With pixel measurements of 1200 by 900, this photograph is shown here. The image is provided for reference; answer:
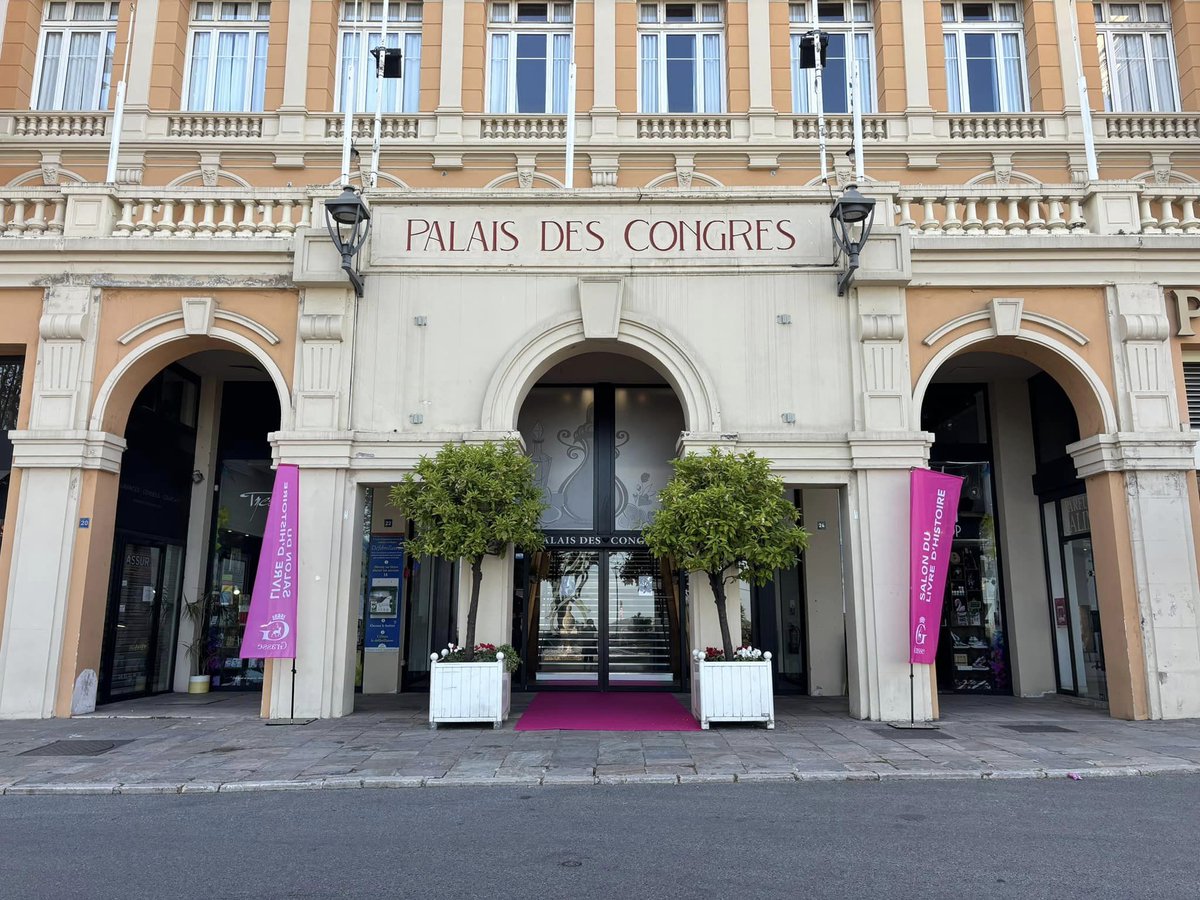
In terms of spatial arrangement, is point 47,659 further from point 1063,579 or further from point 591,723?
point 1063,579

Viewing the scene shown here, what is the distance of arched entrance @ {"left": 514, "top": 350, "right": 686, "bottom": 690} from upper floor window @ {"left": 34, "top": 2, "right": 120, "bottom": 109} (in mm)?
11861

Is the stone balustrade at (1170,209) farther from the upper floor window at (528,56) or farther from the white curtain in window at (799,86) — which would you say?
the upper floor window at (528,56)

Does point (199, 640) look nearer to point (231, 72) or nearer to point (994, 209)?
point (231, 72)

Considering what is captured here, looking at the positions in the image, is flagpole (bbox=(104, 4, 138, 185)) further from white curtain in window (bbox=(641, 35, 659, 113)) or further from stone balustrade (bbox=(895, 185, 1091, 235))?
stone balustrade (bbox=(895, 185, 1091, 235))

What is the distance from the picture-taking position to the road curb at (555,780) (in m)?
7.78

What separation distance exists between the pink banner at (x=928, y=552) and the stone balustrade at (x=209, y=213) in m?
9.53

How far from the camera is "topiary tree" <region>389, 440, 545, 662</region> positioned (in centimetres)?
1115

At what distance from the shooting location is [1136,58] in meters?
18.5

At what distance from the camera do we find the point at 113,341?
1266 cm

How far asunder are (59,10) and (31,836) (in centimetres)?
1893

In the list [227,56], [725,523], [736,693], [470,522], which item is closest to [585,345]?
[470,522]

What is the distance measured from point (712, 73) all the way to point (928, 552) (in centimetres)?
1181

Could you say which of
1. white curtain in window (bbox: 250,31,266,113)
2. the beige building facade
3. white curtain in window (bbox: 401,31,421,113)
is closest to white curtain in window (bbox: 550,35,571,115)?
the beige building facade

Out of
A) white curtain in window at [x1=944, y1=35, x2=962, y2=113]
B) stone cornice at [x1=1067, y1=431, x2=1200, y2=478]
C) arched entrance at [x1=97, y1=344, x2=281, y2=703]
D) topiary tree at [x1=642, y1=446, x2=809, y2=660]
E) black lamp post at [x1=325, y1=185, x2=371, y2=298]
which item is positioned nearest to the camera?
topiary tree at [x1=642, y1=446, x2=809, y2=660]
